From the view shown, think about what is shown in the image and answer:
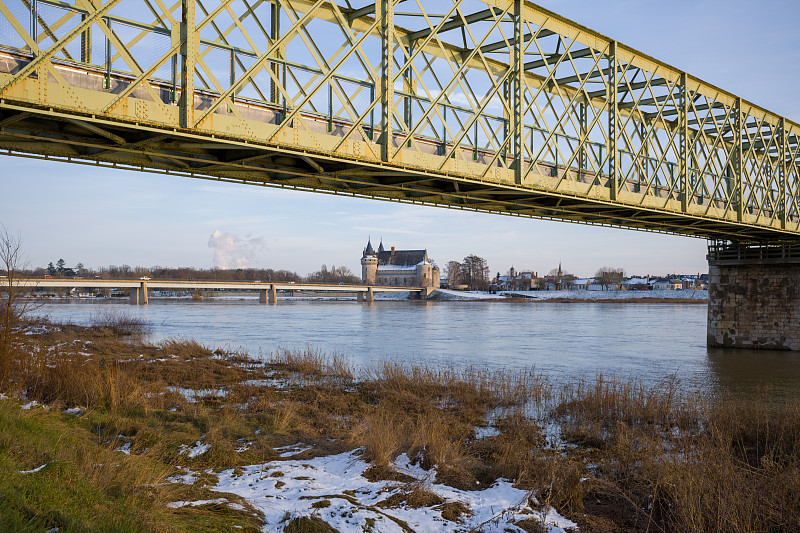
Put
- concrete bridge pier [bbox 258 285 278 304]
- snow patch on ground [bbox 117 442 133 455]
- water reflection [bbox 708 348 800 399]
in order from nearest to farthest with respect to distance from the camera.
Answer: snow patch on ground [bbox 117 442 133 455] < water reflection [bbox 708 348 800 399] < concrete bridge pier [bbox 258 285 278 304]

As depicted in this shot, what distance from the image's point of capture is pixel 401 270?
18662 centimetres

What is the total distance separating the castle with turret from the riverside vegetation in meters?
161

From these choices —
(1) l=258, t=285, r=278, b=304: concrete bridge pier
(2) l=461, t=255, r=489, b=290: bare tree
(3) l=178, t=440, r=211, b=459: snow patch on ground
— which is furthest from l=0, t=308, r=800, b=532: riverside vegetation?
(2) l=461, t=255, r=489, b=290: bare tree

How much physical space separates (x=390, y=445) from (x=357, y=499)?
2040 mm

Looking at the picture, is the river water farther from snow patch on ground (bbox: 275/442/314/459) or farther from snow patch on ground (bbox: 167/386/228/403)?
snow patch on ground (bbox: 275/442/314/459)

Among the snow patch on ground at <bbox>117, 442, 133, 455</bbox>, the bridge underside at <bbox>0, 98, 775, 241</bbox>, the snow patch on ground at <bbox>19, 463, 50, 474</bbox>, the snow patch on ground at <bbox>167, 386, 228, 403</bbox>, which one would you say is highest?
the bridge underside at <bbox>0, 98, 775, 241</bbox>

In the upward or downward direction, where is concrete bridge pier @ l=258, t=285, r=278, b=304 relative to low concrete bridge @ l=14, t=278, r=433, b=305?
downward

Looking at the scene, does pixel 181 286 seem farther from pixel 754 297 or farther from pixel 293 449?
pixel 293 449

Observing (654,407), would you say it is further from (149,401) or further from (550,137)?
(149,401)

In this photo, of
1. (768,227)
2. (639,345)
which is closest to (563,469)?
(768,227)

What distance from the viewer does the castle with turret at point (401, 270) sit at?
589 feet

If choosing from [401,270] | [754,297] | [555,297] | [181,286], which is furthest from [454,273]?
[754,297]

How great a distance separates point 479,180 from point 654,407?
7.27 meters

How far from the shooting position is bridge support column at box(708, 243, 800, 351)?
34.1 metres
